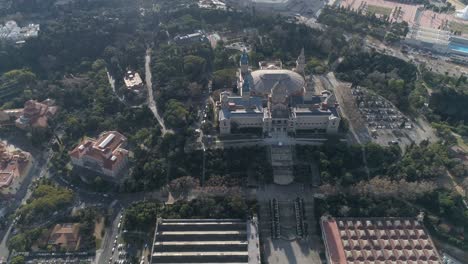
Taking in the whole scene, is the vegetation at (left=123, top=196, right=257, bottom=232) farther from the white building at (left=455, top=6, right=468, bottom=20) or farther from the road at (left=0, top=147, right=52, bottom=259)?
the white building at (left=455, top=6, right=468, bottom=20)

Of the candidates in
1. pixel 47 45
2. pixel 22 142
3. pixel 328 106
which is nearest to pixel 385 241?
pixel 328 106

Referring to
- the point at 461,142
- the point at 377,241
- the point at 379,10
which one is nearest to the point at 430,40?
the point at 379,10

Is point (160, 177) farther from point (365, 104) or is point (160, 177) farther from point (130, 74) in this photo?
point (365, 104)

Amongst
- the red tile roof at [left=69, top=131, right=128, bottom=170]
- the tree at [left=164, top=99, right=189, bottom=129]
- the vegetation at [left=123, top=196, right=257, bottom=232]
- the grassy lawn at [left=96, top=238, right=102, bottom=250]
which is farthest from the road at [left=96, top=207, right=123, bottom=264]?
the tree at [left=164, top=99, right=189, bottom=129]

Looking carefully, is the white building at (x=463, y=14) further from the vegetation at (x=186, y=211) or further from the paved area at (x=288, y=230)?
the vegetation at (x=186, y=211)

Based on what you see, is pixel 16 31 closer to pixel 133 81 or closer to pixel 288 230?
pixel 133 81
